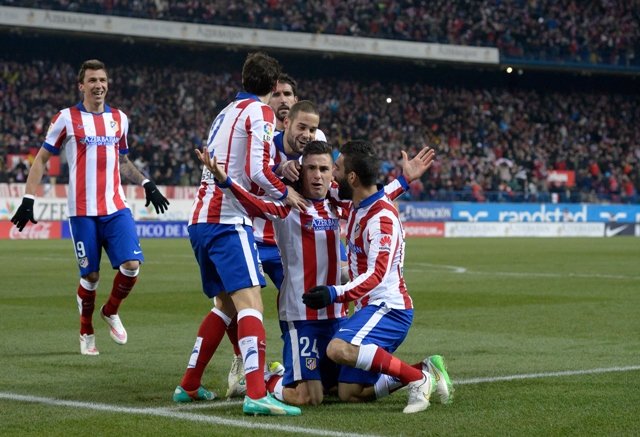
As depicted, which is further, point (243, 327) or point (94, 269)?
point (94, 269)

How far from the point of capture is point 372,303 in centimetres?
664

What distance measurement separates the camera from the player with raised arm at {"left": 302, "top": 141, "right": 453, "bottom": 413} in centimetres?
639

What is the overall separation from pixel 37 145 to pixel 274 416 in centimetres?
3200

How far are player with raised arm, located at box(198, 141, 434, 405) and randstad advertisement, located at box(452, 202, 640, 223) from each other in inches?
1372

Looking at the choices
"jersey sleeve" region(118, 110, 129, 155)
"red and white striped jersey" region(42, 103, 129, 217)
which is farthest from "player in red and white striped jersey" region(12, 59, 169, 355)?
"jersey sleeve" region(118, 110, 129, 155)

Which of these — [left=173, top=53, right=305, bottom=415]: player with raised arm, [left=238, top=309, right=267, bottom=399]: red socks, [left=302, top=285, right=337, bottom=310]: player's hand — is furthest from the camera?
[left=173, top=53, right=305, bottom=415]: player with raised arm

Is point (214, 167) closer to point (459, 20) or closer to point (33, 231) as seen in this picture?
point (33, 231)

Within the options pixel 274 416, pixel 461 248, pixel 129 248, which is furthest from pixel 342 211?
pixel 461 248

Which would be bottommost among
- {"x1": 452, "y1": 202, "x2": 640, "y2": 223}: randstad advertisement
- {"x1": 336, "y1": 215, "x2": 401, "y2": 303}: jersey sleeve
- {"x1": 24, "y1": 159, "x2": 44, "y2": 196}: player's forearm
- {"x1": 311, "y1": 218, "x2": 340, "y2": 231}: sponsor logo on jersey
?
{"x1": 452, "y1": 202, "x2": 640, "y2": 223}: randstad advertisement

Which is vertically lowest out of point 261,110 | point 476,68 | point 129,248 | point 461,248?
point 461,248

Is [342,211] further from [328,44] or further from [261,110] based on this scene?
[328,44]

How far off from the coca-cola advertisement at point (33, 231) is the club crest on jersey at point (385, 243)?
89.9ft

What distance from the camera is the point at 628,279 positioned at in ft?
59.2

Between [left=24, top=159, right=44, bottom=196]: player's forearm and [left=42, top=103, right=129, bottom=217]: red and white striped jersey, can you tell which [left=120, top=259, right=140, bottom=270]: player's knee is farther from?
[left=24, top=159, right=44, bottom=196]: player's forearm
